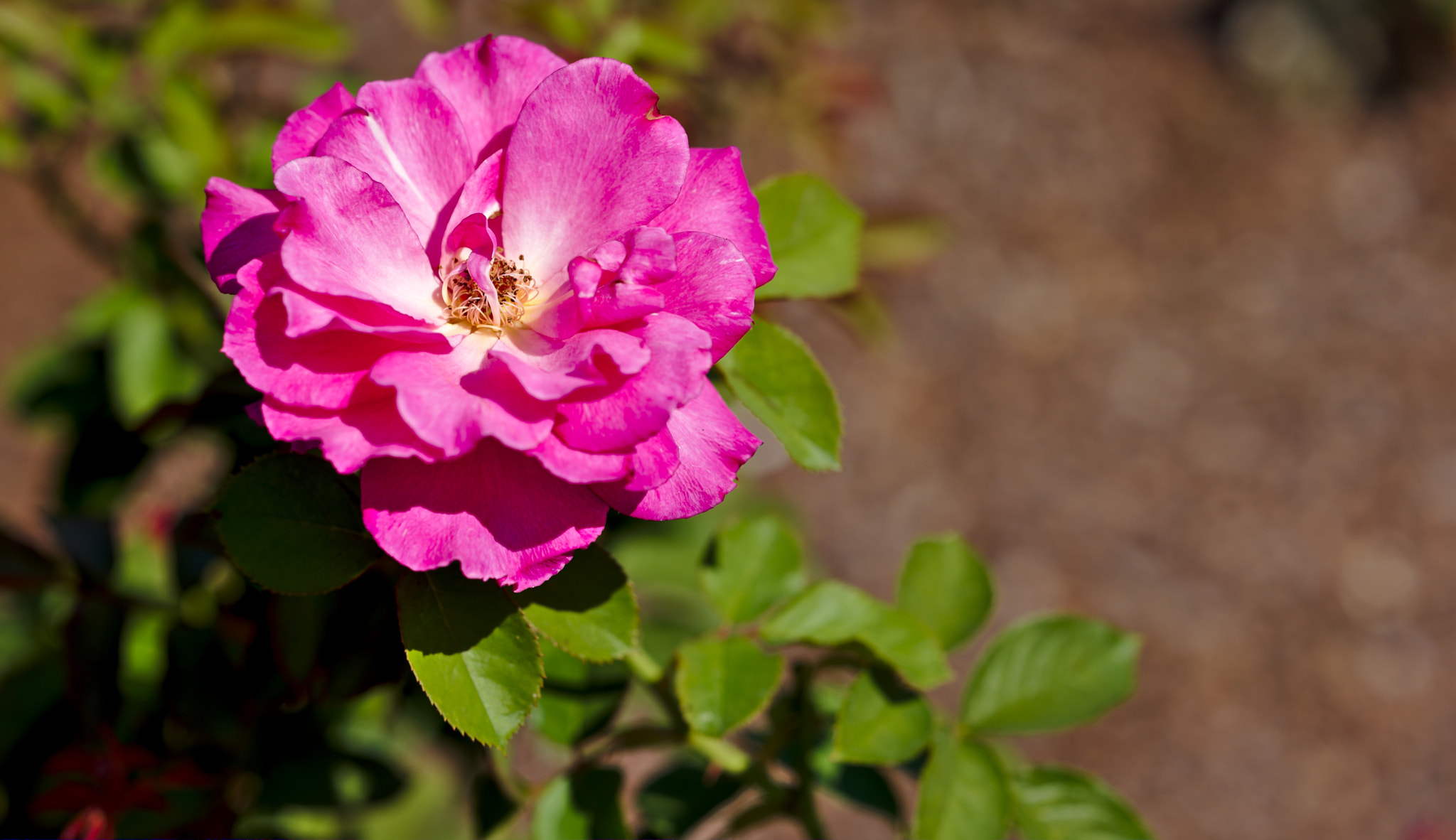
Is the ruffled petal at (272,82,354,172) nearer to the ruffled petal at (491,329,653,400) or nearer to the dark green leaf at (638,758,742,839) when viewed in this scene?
the ruffled petal at (491,329,653,400)

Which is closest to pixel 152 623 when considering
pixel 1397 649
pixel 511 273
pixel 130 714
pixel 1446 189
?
pixel 130 714

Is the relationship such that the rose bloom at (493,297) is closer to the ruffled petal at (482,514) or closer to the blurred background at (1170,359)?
the ruffled petal at (482,514)

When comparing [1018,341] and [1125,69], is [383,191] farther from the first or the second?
[1125,69]

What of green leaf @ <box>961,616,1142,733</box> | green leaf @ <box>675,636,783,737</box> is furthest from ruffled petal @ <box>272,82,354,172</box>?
green leaf @ <box>961,616,1142,733</box>

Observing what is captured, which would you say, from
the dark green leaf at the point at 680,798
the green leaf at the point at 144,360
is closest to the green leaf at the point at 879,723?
the dark green leaf at the point at 680,798

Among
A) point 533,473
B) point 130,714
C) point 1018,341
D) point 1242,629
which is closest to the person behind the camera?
point 533,473

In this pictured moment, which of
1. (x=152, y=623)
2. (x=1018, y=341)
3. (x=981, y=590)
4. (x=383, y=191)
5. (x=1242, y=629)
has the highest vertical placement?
(x=383, y=191)

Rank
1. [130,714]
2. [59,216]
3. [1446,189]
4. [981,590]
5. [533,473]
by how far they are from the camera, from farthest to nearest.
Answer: [1446,189]
[59,216]
[130,714]
[981,590]
[533,473]
